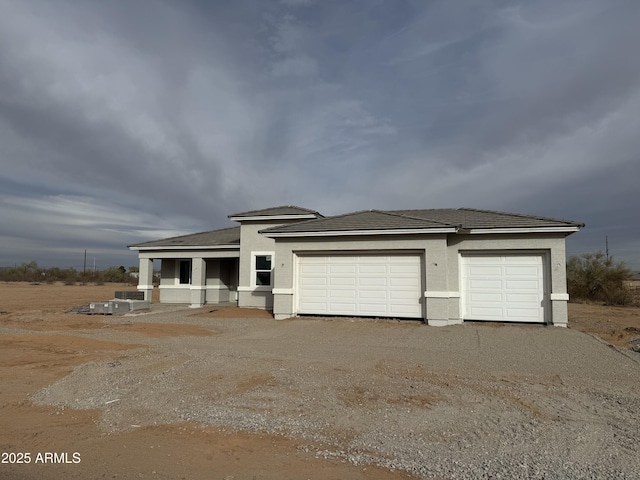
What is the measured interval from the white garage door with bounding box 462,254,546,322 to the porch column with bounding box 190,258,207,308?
540 inches

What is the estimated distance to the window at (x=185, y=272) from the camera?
25344mm

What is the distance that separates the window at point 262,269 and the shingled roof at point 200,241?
5.83 ft

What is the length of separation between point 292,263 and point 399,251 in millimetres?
4119

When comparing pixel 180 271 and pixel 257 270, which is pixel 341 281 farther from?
pixel 180 271

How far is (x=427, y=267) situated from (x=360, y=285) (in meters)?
2.58

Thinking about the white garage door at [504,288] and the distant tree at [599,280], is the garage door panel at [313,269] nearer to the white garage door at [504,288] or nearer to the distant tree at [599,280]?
the white garage door at [504,288]

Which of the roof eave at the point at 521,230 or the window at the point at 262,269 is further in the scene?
the window at the point at 262,269

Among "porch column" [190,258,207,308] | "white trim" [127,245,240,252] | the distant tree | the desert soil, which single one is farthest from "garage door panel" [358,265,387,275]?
the distant tree

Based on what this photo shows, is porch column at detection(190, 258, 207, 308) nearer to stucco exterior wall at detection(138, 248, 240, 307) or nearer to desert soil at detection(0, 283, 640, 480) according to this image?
stucco exterior wall at detection(138, 248, 240, 307)

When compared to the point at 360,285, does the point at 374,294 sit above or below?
below

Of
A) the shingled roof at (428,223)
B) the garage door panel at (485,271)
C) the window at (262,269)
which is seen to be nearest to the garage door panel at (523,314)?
the garage door panel at (485,271)

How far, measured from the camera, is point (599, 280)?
1189 inches

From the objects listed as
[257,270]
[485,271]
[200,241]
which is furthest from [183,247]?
[485,271]

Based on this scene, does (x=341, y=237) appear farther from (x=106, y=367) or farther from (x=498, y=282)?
(x=106, y=367)
